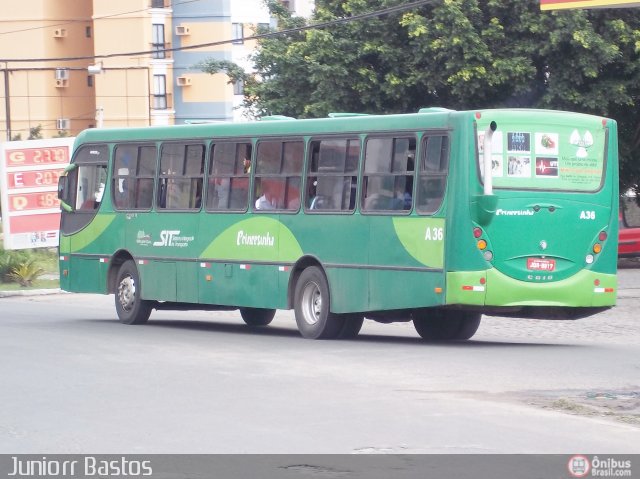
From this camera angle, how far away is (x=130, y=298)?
20938mm

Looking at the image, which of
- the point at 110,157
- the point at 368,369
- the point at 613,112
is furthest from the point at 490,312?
the point at 613,112

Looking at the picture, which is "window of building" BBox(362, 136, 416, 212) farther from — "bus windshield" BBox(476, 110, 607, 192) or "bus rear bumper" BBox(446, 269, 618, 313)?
"bus rear bumper" BBox(446, 269, 618, 313)

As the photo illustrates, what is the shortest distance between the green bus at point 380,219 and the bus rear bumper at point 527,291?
17 mm

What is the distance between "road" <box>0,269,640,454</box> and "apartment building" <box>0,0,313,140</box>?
4660cm

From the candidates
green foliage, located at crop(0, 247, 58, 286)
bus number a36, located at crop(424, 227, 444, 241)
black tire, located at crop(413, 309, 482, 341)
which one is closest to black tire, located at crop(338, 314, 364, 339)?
black tire, located at crop(413, 309, 482, 341)

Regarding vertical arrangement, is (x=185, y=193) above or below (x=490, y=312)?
above

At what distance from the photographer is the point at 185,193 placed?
66.1 ft

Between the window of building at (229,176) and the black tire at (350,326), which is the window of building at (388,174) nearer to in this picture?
the black tire at (350,326)

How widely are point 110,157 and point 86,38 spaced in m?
48.2

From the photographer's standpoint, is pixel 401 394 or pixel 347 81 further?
pixel 347 81

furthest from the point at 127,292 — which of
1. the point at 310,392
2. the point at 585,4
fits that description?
the point at 310,392

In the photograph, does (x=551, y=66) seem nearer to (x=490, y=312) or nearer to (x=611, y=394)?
(x=490, y=312)

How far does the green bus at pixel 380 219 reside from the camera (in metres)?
16.0
